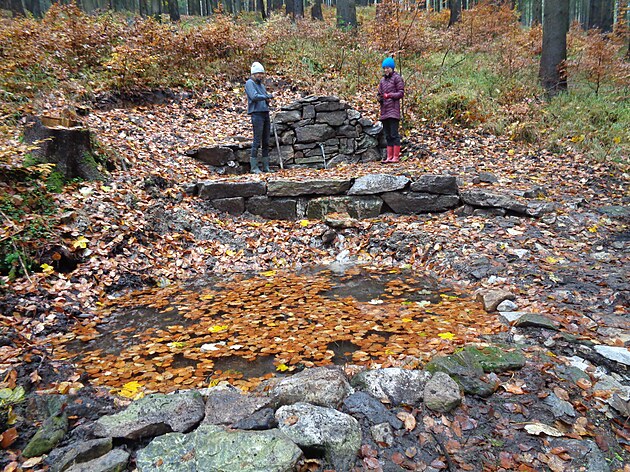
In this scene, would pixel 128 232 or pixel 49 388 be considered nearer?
pixel 49 388

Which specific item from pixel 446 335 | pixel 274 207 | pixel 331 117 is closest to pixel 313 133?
pixel 331 117

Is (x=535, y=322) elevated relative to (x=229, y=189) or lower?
lower

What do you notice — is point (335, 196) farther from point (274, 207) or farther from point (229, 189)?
point (229, 189)

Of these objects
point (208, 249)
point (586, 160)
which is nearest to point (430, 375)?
point (208, 249)

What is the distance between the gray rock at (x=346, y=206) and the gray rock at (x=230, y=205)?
131cm

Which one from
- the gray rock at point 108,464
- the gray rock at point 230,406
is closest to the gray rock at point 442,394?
the gray rock at point 230,406

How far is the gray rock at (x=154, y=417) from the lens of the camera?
2434 mm

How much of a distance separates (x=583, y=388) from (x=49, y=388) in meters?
4.05

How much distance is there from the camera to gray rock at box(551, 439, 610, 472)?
2.18 metres

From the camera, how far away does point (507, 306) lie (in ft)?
13.1

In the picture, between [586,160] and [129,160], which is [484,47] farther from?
[129,160]

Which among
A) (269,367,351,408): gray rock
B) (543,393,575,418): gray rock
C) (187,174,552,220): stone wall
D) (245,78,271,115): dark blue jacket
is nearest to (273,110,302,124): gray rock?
(245,78,271,115): dark blue jacket

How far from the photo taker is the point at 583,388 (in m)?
2.70

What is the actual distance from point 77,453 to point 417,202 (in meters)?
6.10
